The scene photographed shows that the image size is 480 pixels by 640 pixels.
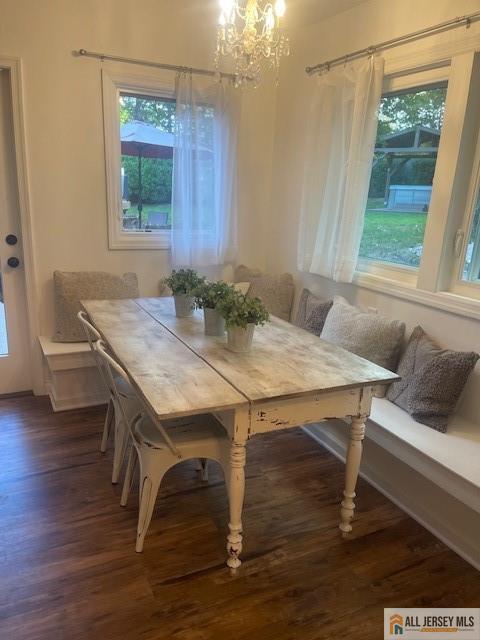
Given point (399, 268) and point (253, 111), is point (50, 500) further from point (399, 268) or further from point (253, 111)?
point (253, 111)

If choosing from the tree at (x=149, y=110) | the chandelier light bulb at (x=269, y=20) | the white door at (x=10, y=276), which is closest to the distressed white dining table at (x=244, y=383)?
the white door at (x=10, y=276)

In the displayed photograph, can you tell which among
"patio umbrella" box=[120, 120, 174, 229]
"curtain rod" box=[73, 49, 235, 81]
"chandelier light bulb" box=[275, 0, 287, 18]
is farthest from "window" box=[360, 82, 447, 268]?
"patio umbrella" box=[120, 120, 174, 229]

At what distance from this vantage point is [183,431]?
1.88 m

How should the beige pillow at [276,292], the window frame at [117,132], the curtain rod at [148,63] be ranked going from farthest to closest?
the beige pillow at [276,292], the window frame at [117,132], the curtain rod at [148,63]

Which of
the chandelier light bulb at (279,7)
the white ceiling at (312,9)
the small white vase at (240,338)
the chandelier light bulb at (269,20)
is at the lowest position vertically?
the small white vase at (240,338)

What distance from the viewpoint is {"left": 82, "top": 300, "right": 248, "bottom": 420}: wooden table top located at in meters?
1.49

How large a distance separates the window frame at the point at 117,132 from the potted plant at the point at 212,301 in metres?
1.28

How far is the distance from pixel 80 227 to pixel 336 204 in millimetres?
1724

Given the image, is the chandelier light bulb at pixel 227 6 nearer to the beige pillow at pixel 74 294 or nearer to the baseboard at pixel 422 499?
the beige pillow at pixel 74 294

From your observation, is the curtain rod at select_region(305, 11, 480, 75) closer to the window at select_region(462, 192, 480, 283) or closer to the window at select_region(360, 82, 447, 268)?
the window at select_region(360, 82, 447, 268)

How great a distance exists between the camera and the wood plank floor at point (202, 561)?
1.57 metres

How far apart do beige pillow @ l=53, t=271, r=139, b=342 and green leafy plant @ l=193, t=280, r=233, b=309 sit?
1.22 metres

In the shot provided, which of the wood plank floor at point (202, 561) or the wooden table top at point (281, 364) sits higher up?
the wooden table top at point (281, 364)

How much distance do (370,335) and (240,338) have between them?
2.84 feet
